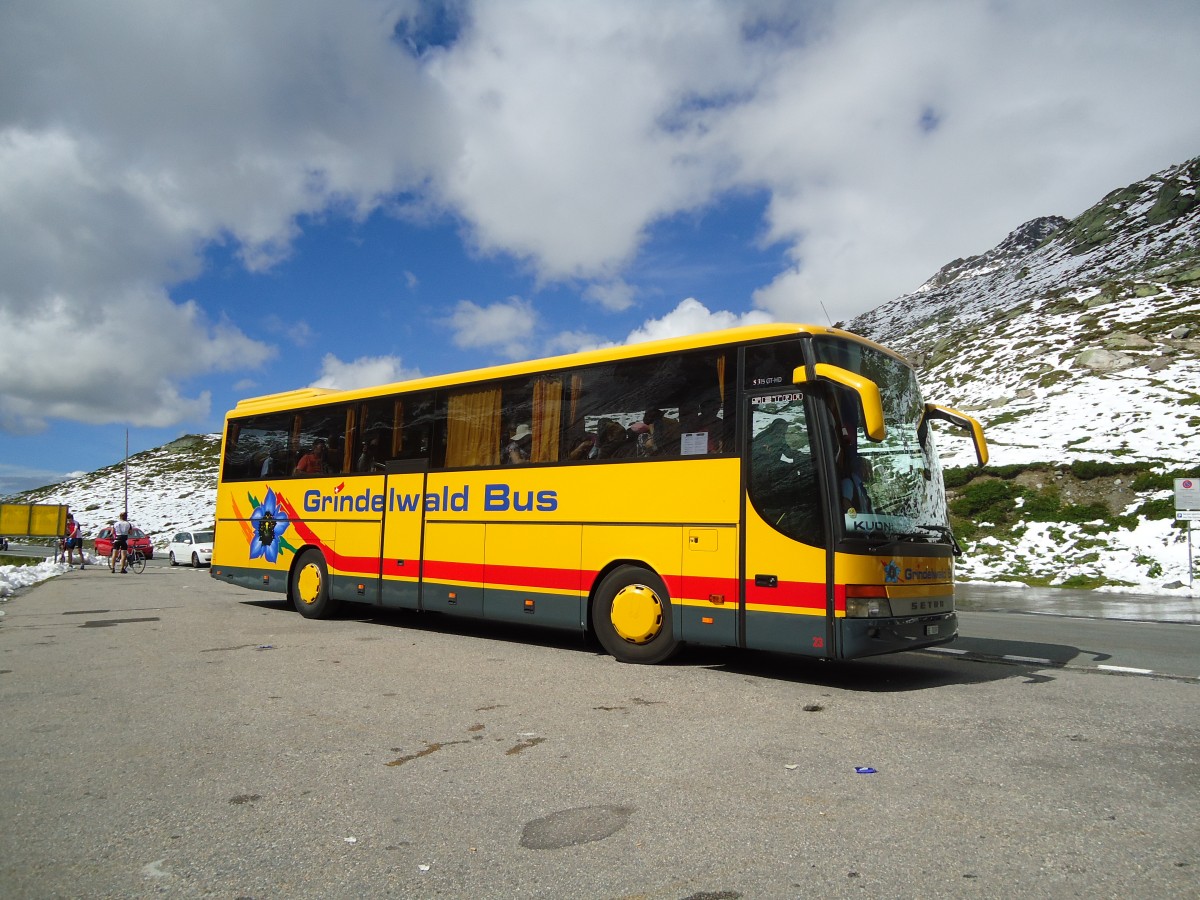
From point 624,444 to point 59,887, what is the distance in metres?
6.39

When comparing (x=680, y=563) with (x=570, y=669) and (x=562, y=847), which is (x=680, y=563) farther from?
(x=562, y=847)

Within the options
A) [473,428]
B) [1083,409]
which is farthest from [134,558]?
[1083,409]

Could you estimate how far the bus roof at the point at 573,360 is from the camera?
8053 millimetres

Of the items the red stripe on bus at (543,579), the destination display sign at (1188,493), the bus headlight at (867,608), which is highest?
the destination display sign at (1188,493)

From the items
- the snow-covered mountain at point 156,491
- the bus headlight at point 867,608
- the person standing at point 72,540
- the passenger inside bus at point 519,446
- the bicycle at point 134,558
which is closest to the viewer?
the bus headlight at point 867,608

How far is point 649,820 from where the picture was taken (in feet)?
13.4

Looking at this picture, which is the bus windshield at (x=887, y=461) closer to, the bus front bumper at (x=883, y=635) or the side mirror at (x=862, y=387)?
the side mirror at (x=862, y=387)

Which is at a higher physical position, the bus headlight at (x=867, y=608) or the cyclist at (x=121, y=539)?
the cyclist at (x=121, y=539)

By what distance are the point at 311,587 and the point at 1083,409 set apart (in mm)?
30748

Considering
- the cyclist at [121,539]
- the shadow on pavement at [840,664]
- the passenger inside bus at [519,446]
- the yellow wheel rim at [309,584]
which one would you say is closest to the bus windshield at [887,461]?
the shadow on pavement at [840,664]

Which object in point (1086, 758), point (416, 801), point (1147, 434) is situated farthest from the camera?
point (1147, 434)

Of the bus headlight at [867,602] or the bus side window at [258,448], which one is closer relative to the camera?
the bus headlight at [867,602]

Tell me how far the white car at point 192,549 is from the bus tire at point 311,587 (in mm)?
19850

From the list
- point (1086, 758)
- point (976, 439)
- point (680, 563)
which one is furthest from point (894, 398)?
point (1086, 758)
